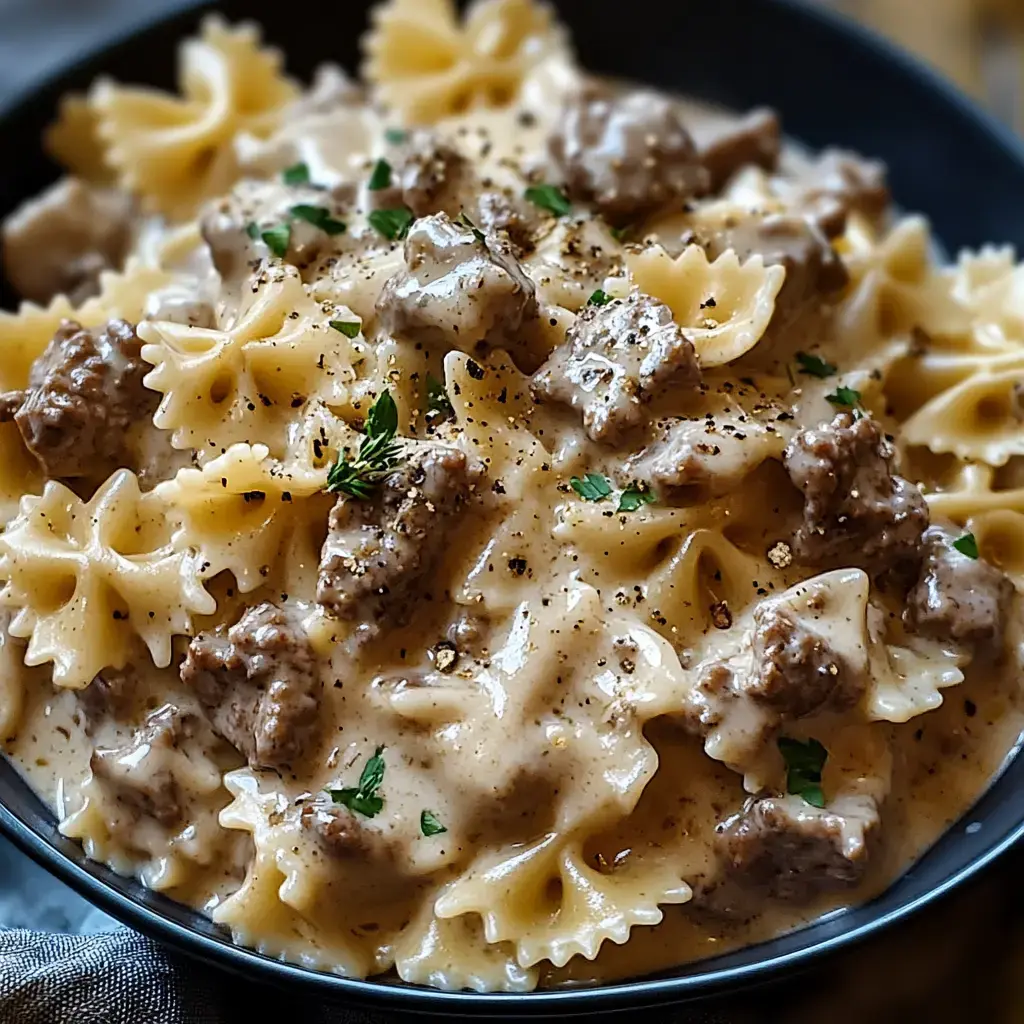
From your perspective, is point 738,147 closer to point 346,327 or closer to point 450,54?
point 450,54

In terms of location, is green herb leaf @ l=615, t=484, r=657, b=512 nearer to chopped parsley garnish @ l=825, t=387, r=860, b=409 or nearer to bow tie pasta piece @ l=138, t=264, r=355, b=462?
chopped parsley garnish @ l=825, t=387, r=860, b=409

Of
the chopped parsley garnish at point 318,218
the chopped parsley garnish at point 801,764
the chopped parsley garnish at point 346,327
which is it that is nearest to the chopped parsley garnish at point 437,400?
Answer: the chopped parsley garnish at point 346,327

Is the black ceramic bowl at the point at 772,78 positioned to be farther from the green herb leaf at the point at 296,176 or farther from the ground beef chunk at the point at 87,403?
the ground beef chunk at the point at 87,403

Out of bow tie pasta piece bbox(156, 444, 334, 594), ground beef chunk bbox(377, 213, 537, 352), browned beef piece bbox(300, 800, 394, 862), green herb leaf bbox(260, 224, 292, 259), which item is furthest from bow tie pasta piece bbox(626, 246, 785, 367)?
browned beef piece bbox(300, 800, 394, 862)

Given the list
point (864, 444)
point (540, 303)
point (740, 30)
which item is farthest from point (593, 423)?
point (740, 30)

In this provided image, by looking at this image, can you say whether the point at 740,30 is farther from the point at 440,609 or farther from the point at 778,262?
the point at 440,609

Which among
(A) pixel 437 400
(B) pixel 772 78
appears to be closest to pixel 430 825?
(A) pixel 437 400
